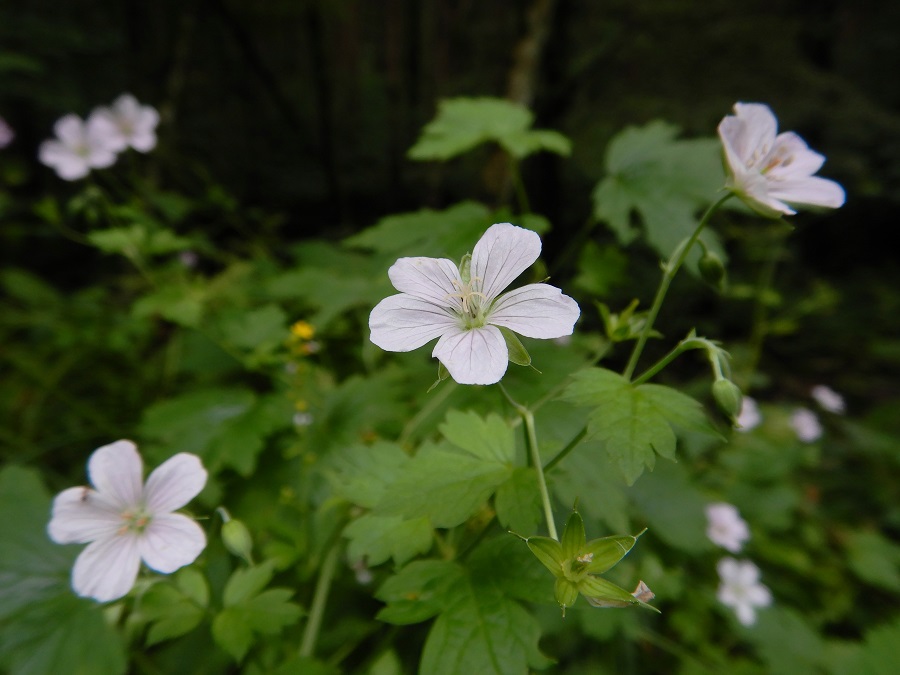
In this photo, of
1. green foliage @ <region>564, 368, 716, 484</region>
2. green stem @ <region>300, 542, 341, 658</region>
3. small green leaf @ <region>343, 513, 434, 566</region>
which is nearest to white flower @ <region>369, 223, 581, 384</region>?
green foliage @ <region>564, 368, 716, 484</region>

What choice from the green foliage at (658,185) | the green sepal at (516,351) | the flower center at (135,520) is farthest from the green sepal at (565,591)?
the green foliage at (658,185)

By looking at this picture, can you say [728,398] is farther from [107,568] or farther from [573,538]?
[107,568]

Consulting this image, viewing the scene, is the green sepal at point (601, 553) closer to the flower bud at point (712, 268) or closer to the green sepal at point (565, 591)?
the green sepal at point (565, 591)

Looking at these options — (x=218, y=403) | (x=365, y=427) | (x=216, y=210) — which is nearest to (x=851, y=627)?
(x=365, y=427)

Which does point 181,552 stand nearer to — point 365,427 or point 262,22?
point 365,427

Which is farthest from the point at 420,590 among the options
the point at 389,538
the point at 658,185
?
the point at 658,185
